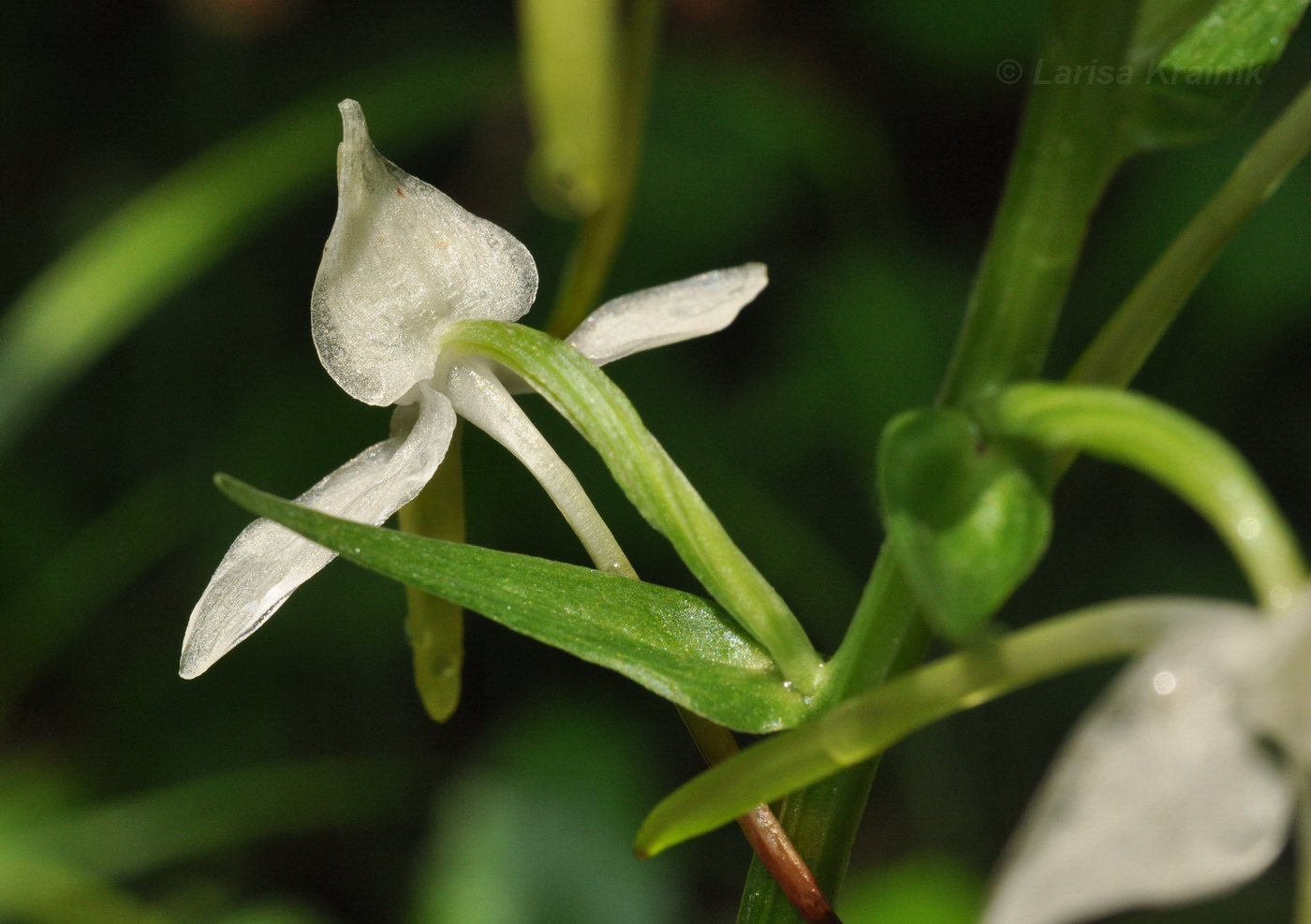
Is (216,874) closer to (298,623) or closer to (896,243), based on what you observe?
(298,623)

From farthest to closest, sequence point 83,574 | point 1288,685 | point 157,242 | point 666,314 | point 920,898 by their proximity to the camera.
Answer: point 83,574, point 157,242, point 920,898, point 666,314, point 1288,685

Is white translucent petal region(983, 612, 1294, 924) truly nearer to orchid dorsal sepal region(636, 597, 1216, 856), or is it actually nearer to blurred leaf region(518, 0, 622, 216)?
orchid dorsal sepal region(636, 597, 1216, 856)

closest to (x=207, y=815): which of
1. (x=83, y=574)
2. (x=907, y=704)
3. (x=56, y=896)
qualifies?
(x=56, y=896)

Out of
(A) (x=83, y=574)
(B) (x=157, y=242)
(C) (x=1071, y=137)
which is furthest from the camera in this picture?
(A) (x=83, y=574)

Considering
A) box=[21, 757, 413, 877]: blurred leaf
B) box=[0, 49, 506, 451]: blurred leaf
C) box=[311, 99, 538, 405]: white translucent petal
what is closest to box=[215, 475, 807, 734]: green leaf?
box=[311, 99, 538, 405]: white translucent petal

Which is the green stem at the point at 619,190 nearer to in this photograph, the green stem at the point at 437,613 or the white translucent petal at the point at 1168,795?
A: the green stem at the point at 437,613

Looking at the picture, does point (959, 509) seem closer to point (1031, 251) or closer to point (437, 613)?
point (1031, 251)
